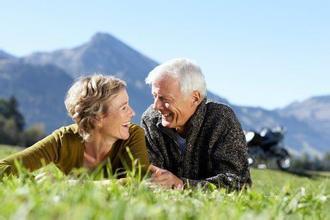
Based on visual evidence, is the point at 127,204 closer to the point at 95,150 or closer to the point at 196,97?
the point at 95,150

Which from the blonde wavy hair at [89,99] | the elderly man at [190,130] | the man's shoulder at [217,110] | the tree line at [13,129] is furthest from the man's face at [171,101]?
the tree line at [13,129]

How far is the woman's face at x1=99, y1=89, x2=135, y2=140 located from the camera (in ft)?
18.7

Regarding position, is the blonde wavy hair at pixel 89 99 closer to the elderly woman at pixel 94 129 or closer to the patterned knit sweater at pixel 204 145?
the elderly woman at pixel 94 129

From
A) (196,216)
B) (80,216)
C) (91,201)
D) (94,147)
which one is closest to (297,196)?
(196,216)

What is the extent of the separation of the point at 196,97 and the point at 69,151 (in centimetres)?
165

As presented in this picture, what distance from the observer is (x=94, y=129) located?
574cm

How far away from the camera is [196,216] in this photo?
2.59 metres

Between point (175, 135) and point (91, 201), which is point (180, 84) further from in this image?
point (91, 201)

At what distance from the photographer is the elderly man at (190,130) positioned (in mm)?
6582

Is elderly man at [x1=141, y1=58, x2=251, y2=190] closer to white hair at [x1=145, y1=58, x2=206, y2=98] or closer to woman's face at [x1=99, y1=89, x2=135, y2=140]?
white hair at [x1=145, y1=58, x2=206, y2=98]

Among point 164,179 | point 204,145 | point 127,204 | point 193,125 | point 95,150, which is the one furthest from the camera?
point 204,145

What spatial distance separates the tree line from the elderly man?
7923cm

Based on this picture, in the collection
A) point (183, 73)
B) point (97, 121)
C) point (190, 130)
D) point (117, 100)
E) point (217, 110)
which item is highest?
point (183, 73)

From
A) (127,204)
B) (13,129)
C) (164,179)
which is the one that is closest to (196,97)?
(164,179)
